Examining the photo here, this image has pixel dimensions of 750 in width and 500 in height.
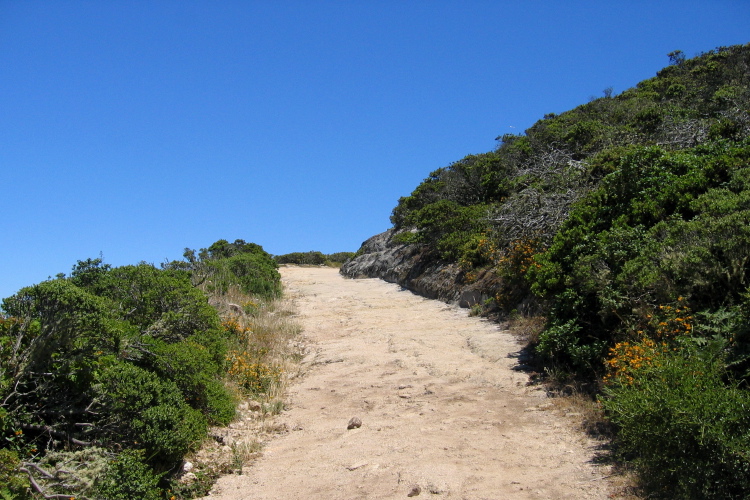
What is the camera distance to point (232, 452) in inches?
241

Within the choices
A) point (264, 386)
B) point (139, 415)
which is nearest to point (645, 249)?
point (264, 386)

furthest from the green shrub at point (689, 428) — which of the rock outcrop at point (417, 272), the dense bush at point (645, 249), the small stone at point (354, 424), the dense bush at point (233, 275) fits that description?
the dense bush at point (233, 275)

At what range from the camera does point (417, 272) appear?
749 inches

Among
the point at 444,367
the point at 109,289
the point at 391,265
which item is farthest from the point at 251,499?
the point at 391,265

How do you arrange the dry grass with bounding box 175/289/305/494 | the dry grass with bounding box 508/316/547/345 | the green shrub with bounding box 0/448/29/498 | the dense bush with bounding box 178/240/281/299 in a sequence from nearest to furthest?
the green shrub with bounding box 0/448/29/498
the dry grass with bounding box 175/289/305/494
the dry grass with bounding box 508/316/547/345
the dense bush with bounding box 178/240/281/299

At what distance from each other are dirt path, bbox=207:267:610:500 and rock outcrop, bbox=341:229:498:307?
2349mm

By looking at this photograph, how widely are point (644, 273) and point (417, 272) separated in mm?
12636

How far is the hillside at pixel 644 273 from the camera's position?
157 inches

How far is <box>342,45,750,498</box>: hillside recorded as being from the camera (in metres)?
3.98

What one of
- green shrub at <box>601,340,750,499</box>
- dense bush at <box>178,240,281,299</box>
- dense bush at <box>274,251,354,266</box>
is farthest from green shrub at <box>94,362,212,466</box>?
dense bush at <box>274,251,354,266</box>

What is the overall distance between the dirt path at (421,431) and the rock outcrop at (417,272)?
7.71 feet

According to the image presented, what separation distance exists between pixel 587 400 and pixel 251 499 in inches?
159

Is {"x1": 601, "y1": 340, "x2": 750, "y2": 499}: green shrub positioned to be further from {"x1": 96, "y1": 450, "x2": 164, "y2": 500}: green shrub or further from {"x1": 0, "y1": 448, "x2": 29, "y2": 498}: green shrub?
{"x1": 0, "y1": 448, "x2": 29, "y2": 498}: green shrub

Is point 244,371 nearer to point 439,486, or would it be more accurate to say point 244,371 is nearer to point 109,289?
point 109,289
